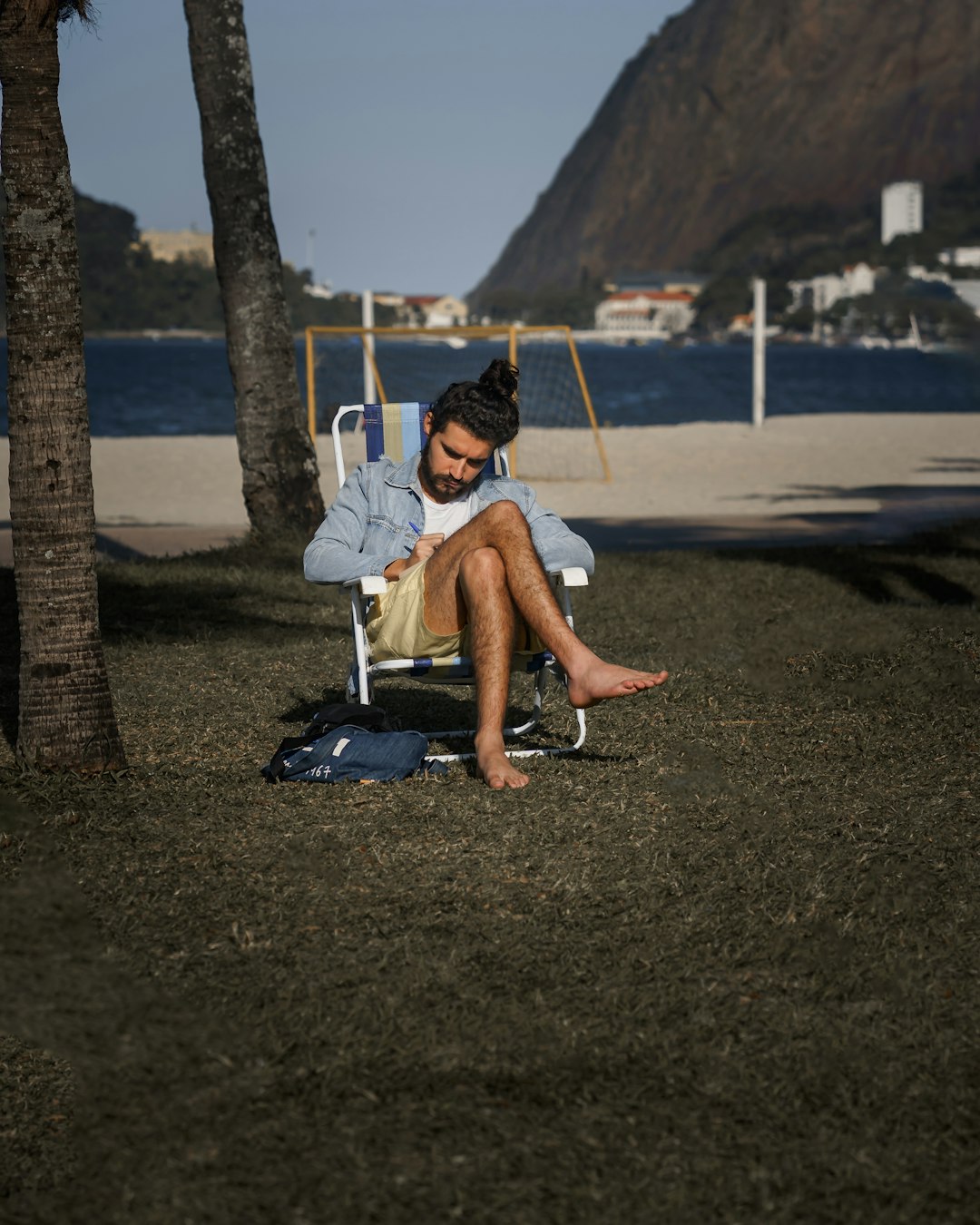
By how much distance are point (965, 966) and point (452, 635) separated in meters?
1.82

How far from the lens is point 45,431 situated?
13.0 feet

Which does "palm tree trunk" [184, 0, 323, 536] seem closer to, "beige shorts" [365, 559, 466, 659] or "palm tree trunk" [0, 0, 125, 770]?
"beige shorts" [365, 559, 466, 659]

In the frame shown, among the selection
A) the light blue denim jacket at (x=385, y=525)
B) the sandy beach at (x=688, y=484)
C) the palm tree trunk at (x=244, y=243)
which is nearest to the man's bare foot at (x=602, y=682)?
the light blue denim jacket at (x=385, y=525)

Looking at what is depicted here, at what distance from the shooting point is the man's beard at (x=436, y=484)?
14.6 ft

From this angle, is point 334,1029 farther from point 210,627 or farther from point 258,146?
point 258,146

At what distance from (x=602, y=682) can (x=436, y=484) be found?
953 mm

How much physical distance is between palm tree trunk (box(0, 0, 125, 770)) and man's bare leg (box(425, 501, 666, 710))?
98 cm

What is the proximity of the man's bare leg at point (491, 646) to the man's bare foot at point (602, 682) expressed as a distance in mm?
216

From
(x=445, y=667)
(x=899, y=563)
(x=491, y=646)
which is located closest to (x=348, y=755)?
(x=445, y=667)

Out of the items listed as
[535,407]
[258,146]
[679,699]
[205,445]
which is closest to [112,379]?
[535,407]

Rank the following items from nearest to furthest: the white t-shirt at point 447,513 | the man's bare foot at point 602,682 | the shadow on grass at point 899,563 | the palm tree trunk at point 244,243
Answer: the man's bare foot at point 602,682 < the white t-shirt at point 447,513 < the shadow on grass at point 899,563 < the palm tree trunk at point 244,243

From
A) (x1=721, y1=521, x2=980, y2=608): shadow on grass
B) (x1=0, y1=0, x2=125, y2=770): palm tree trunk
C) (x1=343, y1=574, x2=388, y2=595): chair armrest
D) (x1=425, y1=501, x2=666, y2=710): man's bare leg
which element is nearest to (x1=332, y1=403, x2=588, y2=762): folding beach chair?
(x1=343, y1=574, x2=388, y2=595): chair armrest

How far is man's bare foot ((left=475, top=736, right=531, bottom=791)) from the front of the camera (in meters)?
4.00

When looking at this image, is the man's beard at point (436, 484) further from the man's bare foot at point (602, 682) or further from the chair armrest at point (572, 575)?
the man's bare foot at point (602, 682)
